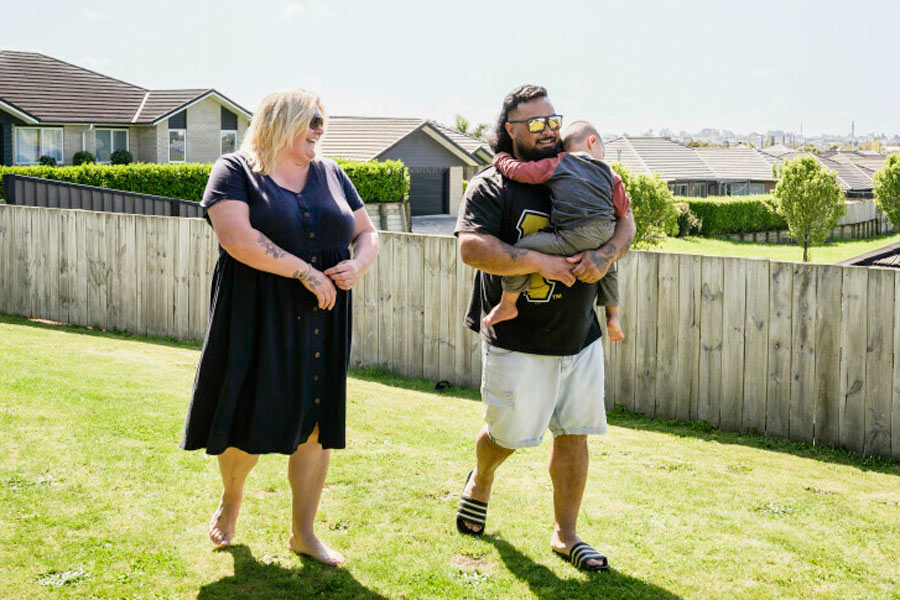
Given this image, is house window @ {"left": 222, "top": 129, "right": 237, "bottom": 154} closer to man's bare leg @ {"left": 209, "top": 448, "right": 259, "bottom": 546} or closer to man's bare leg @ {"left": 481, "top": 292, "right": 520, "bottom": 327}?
man's bare leg @ {"left": 209, "top": 448, "right": 259, "bottom": 546}

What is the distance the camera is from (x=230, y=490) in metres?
4.30

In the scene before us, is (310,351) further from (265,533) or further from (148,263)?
(148,263)

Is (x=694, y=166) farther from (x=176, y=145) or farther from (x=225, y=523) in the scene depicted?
(x=225, y=523)

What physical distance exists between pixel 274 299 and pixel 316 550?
3.65ft

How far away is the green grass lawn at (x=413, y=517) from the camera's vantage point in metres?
4.10

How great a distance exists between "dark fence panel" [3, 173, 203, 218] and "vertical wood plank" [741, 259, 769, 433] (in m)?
9.54

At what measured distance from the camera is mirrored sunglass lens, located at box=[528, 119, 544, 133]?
167 inches

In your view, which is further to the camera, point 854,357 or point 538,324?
point 854,357

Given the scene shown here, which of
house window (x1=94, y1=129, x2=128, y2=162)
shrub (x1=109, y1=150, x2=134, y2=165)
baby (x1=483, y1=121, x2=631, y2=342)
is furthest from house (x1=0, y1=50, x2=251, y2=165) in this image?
baby (x1=483, y1=121, x2=631, y2=342)

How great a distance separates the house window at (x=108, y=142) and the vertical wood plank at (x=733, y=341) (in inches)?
1565

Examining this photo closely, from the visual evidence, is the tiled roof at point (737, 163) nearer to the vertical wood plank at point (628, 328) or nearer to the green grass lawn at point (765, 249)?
the green grass lawn at point (765, 249)

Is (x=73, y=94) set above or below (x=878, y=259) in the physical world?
above

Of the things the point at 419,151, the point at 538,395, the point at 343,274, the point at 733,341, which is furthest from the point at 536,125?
the point at 419,151

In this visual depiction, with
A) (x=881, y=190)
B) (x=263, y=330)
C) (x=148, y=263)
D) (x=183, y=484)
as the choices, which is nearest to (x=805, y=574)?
(x=263, y=330)
